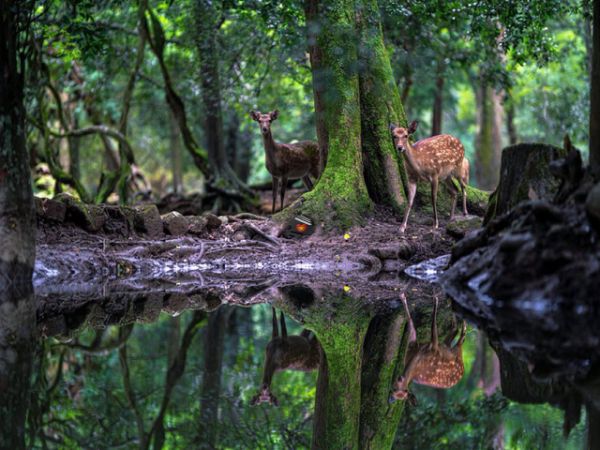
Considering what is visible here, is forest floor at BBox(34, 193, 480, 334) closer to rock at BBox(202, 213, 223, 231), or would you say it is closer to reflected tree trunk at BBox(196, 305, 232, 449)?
rock at BBox(202, 213, 223, 231)

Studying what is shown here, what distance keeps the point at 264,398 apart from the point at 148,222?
8.32 metres

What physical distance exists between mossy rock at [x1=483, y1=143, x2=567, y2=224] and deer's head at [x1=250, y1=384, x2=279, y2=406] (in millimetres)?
5099

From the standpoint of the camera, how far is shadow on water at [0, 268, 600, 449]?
3.94 m

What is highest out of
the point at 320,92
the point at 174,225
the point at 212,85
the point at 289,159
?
the point at 212,85

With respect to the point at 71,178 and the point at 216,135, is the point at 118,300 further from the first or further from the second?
the point at 216,135

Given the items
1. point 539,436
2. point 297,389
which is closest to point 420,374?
point 297,389

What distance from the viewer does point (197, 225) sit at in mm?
13039

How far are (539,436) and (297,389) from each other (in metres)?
1.64

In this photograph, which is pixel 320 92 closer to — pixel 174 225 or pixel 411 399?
pixel 174 225

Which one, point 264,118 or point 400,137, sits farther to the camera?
point 264,118

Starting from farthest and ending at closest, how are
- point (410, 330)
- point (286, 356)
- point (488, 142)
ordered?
1. point (488, 142)
2. point (410, 330)
3. point (286, 356)

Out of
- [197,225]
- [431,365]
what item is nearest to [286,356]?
[431,365]

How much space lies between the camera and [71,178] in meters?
18.0

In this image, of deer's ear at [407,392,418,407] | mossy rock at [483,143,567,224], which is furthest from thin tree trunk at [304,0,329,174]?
deer's ear at [407,392,418,407]
